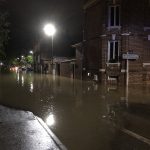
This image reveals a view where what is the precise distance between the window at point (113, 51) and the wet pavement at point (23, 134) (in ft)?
62.9

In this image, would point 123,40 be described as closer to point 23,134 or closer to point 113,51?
point 113,51

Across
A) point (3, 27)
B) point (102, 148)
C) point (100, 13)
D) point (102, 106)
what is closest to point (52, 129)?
point (102, 148)

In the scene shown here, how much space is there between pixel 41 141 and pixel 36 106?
7.39m

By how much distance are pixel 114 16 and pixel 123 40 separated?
2.48 m

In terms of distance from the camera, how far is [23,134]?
9484 mm

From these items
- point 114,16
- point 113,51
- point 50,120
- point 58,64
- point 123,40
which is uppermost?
point 114,16

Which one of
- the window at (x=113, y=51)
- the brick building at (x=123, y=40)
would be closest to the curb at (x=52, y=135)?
the brick building at (x=123, y=40)

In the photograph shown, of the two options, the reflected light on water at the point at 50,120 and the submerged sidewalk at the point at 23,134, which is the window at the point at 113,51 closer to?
the reflected light on water at the point at 50,120

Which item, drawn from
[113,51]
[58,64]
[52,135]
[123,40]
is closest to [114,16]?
[123,40]

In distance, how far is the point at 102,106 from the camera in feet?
51.7

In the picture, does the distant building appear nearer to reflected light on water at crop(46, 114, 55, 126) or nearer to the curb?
reflected light on water at crop(46, 114, 55, 126)

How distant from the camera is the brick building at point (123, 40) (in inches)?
1193

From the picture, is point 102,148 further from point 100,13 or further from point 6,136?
point 100,13

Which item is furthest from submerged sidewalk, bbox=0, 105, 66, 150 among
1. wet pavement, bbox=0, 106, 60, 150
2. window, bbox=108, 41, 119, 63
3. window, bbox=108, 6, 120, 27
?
window, bbox=108, 6, 120, 27
